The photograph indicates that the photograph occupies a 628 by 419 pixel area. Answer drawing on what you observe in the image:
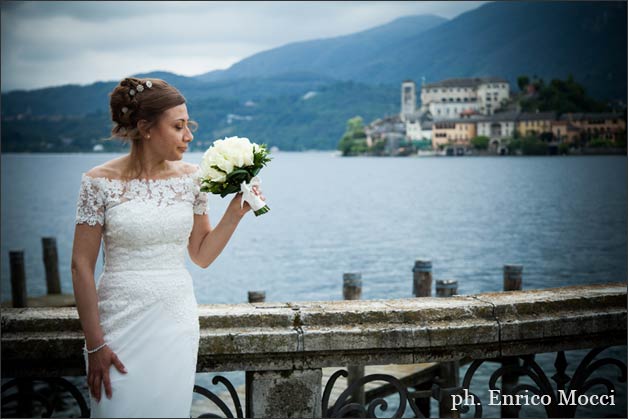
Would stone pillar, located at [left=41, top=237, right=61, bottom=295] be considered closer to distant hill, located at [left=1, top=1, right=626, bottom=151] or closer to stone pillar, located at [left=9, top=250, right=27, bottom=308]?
stone pillar, located at [left=9, top=250, right=27, bottom=308]

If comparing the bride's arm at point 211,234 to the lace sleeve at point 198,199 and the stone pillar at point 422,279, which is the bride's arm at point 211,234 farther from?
the stone pillar at point 422,279

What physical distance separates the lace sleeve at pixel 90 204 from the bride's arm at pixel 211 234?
0.43 meters

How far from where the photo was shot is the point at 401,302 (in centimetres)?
364

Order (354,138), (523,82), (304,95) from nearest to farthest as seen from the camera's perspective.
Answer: (523,82) < (354,138) < (304,95)

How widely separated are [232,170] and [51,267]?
1704cm

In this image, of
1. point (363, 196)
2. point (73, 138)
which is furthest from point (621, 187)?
point (73, 138)

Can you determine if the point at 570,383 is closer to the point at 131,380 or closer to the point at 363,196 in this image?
the point at 131,380

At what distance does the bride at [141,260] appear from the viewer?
2969 mm

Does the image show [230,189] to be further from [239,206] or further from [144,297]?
[144,297]

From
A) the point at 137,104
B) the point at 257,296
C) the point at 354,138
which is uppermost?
the point at 354,138

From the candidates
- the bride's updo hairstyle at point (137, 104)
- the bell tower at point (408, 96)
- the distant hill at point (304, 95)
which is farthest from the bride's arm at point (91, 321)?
the bell tower at point (408, 96)

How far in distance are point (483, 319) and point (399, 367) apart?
699cm

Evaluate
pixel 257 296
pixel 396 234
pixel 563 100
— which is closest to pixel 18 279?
pixel 257 296

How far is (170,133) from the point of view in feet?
10.4
